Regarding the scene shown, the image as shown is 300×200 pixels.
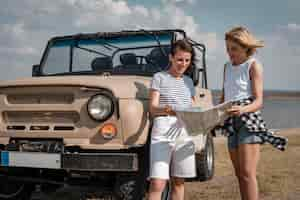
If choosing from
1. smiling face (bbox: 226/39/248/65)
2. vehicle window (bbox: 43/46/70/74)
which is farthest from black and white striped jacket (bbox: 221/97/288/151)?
vehicle window (bbox: 43/46/70/74)

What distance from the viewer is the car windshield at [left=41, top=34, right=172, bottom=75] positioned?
4.78 meters

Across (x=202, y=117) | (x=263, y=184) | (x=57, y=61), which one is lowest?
(x=263, y=184)

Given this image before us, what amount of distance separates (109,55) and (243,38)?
2286mm

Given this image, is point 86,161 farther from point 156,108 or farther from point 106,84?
point 156,108

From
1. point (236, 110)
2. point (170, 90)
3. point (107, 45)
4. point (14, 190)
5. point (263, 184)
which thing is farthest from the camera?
point (263, 184)

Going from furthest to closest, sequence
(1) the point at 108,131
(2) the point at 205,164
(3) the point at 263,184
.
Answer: (2) the point at 205,164
(3) the point at 263,184
(1) the point at 108,131

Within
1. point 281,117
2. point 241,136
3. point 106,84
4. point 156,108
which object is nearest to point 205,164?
point 106,84

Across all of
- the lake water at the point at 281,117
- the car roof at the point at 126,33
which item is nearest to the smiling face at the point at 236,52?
the car roof at the point at 126,33

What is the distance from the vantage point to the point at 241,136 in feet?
10.1

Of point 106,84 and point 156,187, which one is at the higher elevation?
point 106,84

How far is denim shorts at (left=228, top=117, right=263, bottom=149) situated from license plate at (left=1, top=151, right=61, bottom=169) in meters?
1.31

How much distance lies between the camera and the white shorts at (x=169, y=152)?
10.2 feet

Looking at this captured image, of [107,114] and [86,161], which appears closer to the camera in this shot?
[86,161]

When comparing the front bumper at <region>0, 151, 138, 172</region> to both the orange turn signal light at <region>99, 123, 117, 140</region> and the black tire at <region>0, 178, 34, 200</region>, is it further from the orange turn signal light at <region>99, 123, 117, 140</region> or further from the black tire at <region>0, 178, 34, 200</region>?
the black tire at <region>0, 178, 34, 200</region>
